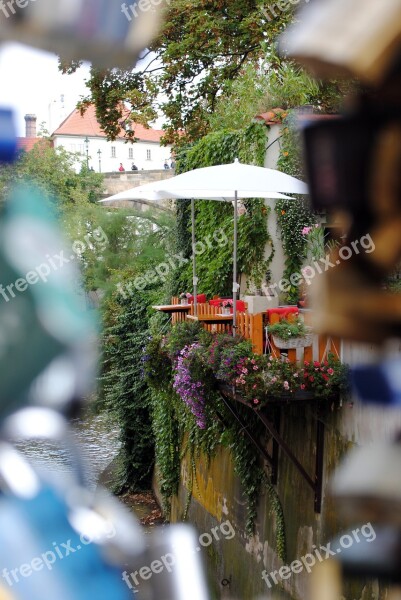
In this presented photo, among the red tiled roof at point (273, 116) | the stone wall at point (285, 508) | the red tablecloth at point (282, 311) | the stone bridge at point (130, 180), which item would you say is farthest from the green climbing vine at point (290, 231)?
the stone bridge at point (130, 180)

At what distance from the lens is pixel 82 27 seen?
361 millimetres

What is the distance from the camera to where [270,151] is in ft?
26.6

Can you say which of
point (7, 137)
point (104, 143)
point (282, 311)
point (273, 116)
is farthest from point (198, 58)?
point (7, 137)

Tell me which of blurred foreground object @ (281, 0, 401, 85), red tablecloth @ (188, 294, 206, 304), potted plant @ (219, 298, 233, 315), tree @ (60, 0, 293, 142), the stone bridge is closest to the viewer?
blurred foreground object @ (281, 0, 401, 85)

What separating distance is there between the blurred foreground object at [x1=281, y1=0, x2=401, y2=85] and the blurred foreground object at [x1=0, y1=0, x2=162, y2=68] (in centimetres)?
9

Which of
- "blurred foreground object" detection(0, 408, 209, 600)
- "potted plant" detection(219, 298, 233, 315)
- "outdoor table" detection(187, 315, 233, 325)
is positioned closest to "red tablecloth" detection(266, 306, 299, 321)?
"outdoor table" detection(187, 315, 233, 325)

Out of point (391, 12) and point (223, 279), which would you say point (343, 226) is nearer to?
point (391, 12)

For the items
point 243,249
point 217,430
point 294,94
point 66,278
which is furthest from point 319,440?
point 66,278

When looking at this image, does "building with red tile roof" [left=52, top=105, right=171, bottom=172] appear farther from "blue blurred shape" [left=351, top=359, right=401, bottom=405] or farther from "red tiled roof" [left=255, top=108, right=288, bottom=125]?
"red tiled roof" [left=255, top=108, right=288, bottom=125]

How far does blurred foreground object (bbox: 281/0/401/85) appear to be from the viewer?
1.03 feet

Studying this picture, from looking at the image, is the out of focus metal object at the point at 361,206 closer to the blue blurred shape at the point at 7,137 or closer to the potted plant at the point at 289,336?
the blue blurred shape at the point at 7,137

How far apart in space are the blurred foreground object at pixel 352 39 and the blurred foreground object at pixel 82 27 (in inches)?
3.4

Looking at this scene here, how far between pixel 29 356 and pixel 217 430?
22.8 ft

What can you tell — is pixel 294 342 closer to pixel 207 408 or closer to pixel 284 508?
pixel 284 508
